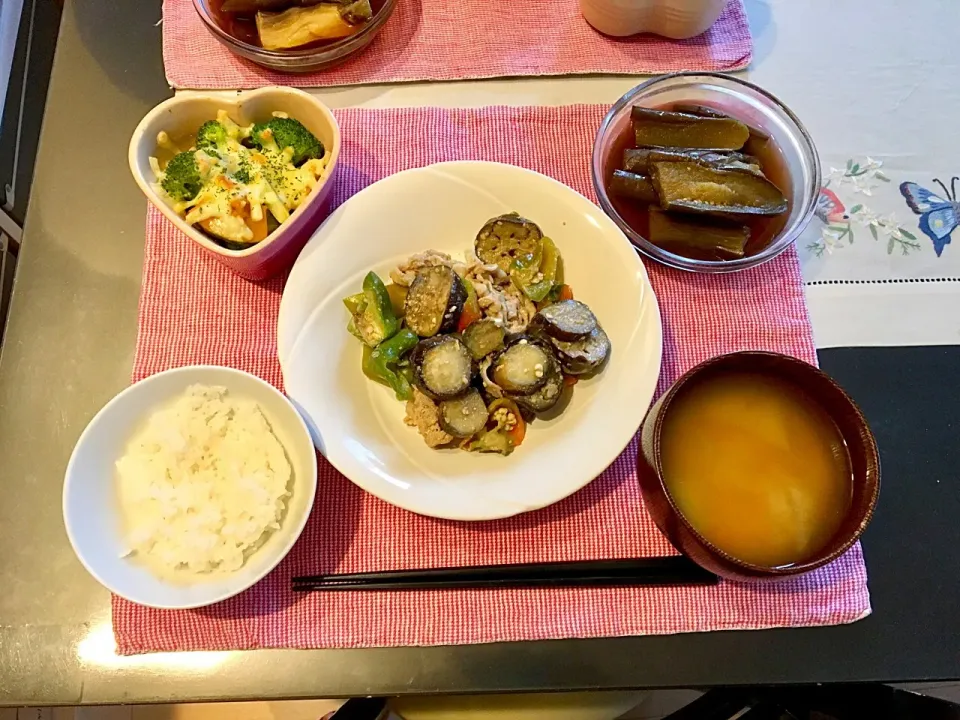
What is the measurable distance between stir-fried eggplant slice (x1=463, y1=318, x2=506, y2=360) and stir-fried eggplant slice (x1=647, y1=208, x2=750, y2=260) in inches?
17.0

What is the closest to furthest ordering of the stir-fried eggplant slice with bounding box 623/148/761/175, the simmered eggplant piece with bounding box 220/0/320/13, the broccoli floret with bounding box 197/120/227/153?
1. the broccoli floret with bounding box 197/120/227/153
2. the stir-fried eggplant slice with bounding box 623/148/761/175
3. the simmered eggplant piece with bounding box 220/0/320/13

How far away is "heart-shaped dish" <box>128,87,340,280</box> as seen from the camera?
1.32 metres

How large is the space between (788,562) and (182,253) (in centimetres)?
136

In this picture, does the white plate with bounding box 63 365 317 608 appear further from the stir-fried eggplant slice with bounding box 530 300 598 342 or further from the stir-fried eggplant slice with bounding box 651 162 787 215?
the stir-fried eggplant slice with bounding box 651 162 787 215

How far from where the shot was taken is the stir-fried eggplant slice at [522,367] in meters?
1.28

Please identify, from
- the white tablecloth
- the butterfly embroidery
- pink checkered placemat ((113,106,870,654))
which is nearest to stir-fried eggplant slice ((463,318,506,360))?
pink checkered placemat ((113,106,870,654))

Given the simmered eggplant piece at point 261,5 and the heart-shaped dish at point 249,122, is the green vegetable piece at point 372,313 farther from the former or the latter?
the simmered eggplant piece at point 261,5

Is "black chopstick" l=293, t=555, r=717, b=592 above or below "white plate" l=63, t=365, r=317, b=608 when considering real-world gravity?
below

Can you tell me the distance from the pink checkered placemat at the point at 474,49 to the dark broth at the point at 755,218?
0.94ft

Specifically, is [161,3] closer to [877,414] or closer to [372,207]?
[372,207]

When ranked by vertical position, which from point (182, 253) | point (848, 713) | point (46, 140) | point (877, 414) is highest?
point (46, 140)

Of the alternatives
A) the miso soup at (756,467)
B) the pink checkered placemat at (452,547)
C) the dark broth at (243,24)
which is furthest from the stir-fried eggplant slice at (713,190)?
the dark broth at (243,24)

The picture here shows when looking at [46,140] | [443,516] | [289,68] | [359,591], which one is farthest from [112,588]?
[289,68]

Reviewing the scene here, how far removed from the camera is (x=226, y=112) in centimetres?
142
